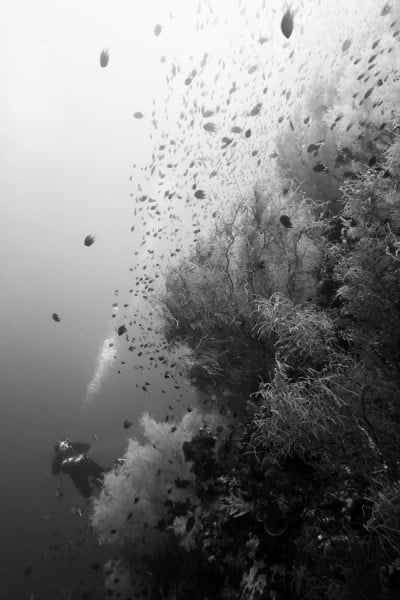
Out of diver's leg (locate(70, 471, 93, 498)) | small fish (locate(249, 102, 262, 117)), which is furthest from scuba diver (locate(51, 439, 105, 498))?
small fish (locate(249, 102, 262, 117))

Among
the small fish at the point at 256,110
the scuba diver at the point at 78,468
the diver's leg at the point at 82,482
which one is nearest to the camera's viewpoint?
A: the small fish at the point at 256,110

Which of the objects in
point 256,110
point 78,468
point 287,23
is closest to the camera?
point 287,23

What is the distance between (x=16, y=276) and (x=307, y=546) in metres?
62.6

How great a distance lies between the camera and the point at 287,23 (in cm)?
436

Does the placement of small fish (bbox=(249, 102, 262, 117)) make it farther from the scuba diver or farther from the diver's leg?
the diver's leg

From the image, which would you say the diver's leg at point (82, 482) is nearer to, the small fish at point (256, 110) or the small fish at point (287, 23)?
the small fish at point (256, 110)

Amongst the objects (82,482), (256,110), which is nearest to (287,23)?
(256,110)

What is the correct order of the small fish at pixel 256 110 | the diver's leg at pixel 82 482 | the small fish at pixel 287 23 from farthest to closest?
the diver's leg at pixel 82 482 < the small fish at pixel 256 110 < the small fish at pixel 287 23

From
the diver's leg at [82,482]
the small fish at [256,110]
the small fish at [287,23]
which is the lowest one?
the diver's leg at [82,482]

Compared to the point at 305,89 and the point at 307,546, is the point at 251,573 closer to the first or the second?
the point at 307,546

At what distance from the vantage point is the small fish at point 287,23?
432cm

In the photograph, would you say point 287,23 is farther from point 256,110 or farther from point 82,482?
point 82,482

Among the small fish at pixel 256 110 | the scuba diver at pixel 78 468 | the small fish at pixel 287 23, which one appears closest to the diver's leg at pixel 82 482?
the scuba diver at pixel 78 468

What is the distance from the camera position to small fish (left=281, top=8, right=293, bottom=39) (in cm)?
432
